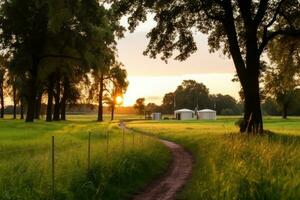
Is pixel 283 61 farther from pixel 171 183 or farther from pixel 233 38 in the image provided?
pixel 171 183

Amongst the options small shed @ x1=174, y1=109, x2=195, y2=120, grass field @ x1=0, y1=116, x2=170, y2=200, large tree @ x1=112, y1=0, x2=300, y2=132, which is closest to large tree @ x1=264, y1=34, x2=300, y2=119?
large tree @ x1=112, y1=0, x2=300, y2=132

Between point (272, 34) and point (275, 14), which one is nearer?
point (272, 34)

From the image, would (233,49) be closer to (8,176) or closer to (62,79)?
(8,176)

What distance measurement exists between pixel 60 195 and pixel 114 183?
354cm

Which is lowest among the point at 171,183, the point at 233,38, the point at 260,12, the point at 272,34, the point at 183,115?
the point at 171,183

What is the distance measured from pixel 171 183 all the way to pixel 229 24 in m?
22.0

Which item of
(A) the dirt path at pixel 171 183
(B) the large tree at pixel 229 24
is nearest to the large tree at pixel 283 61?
(B) the large tree at pixel 229 24

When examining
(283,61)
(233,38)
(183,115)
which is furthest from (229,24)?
(183,115)

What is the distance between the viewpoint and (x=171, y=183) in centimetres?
1830

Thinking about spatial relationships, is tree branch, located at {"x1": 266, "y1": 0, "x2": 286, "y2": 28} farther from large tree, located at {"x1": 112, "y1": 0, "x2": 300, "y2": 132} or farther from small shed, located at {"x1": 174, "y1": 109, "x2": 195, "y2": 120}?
small shed, located at {"x1": 174, "y1": 109, "x2": 195, "y2": 120}

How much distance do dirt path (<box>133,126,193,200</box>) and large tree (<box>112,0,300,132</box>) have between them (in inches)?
466

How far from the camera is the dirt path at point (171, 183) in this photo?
15656 mm

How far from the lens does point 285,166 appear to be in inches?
488

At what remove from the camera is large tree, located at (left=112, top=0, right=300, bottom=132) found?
37781 mm
